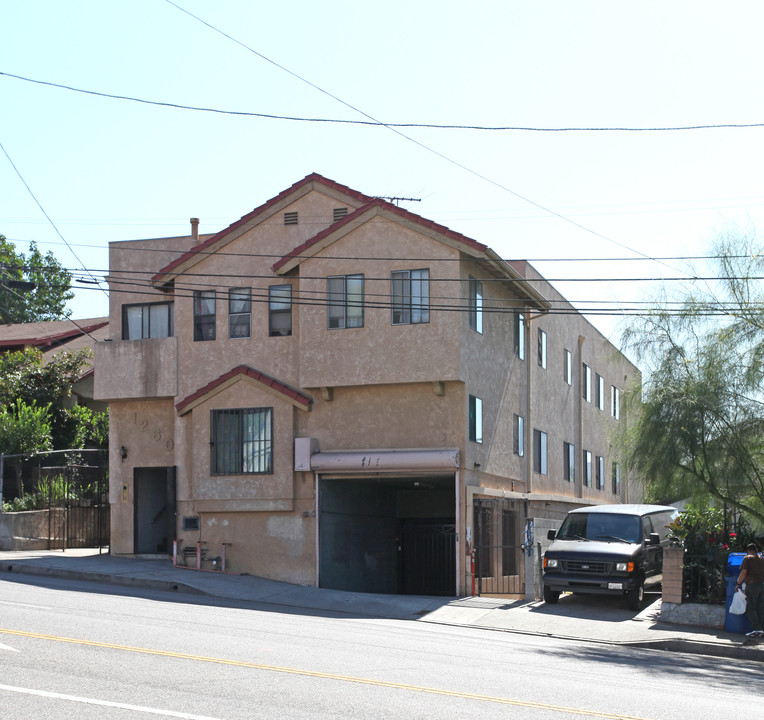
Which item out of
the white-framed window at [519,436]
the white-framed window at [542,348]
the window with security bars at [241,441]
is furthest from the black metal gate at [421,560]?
the window with security bars at [241,441]

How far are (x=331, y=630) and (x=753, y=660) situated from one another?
22.3ft

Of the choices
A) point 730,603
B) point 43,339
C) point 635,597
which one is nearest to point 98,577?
point 635,597

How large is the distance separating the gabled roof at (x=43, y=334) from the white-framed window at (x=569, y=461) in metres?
18.9

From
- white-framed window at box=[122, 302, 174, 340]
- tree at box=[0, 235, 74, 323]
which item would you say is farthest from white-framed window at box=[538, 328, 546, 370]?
tree at box=[0, 235, 74, 323]

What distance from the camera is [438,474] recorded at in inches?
947

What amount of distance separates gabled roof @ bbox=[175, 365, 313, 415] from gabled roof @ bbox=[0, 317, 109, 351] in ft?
50.8

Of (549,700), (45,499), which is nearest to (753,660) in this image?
(549,700)

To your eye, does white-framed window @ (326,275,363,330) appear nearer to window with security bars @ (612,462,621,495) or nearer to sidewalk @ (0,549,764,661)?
sidewalk @ (0,549,764,661)

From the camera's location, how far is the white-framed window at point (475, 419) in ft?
79.8

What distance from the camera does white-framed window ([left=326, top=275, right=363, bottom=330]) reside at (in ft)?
80.4

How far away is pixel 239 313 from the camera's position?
26359 mm

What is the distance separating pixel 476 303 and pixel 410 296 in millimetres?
1905

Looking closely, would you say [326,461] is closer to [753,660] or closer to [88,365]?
[753,660]

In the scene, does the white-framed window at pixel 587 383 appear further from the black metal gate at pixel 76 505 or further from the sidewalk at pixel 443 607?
the black metal gate at pixel 76 505
